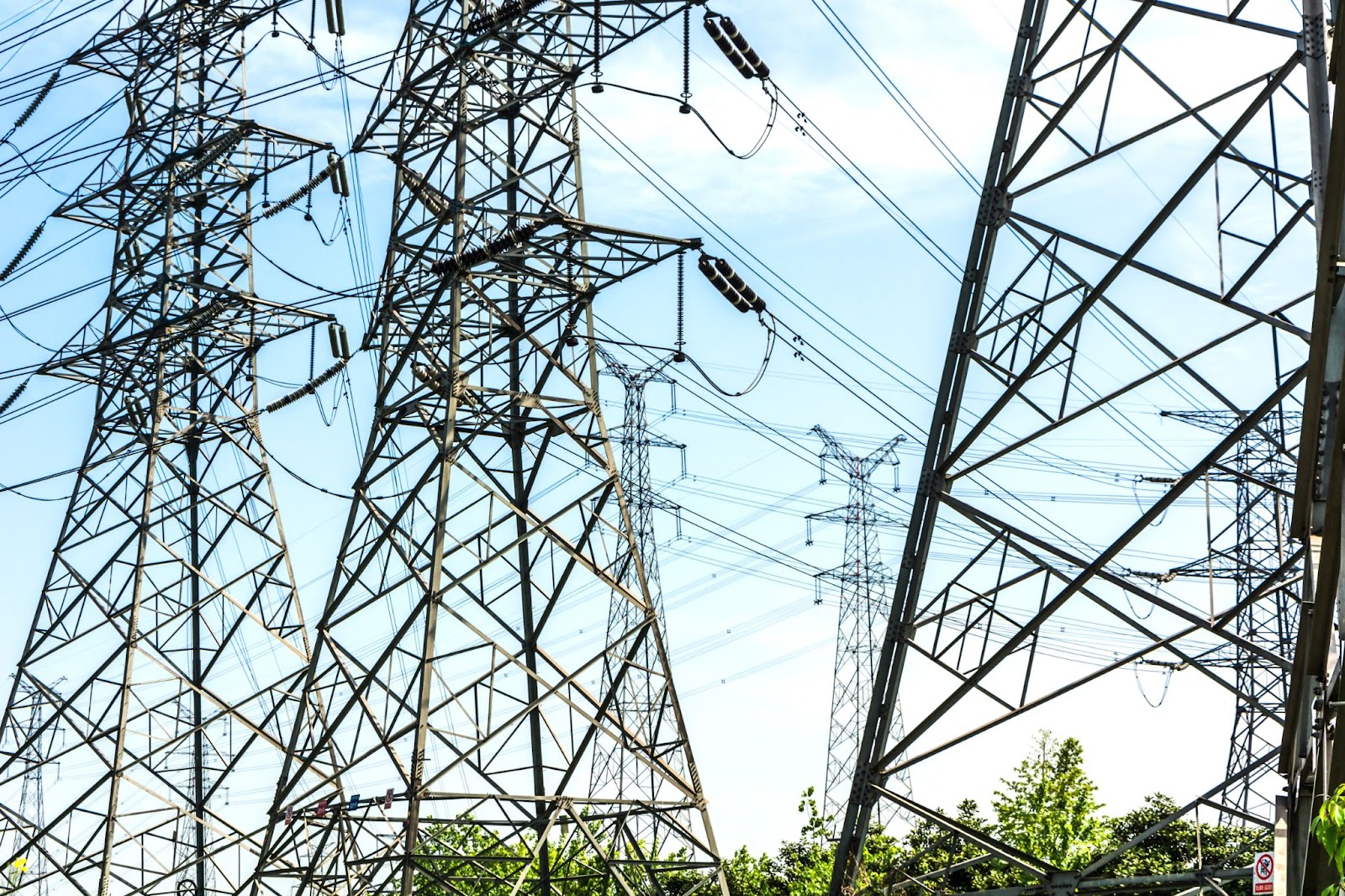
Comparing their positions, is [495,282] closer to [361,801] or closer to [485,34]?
[485,34]

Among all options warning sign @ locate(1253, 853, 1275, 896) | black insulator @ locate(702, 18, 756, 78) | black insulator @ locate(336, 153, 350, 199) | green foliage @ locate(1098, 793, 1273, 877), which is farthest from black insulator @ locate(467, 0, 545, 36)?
green foliage @ locate(1098, 793, 1273, 877)

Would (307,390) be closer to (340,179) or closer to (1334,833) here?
(340,179)

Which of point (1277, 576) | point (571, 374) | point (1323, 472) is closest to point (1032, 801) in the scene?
point (571, 374)

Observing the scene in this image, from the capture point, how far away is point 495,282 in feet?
67.9

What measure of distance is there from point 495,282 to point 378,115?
2.83 metres

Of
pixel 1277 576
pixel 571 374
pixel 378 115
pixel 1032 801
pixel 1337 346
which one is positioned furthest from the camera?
pixel 1032 801

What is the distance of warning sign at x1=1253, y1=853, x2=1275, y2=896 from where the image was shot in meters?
11.4

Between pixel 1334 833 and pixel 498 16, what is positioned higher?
pixel 498 16

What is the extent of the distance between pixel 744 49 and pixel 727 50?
0.27 meters

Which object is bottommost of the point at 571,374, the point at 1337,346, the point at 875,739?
the point at 875,739

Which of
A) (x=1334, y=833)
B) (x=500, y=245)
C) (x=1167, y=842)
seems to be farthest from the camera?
(x=1167, y=842)

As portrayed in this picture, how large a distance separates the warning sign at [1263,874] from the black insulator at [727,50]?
12009mm

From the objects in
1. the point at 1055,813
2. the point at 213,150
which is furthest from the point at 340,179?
the point at 1055,813

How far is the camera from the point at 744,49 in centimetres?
1989
